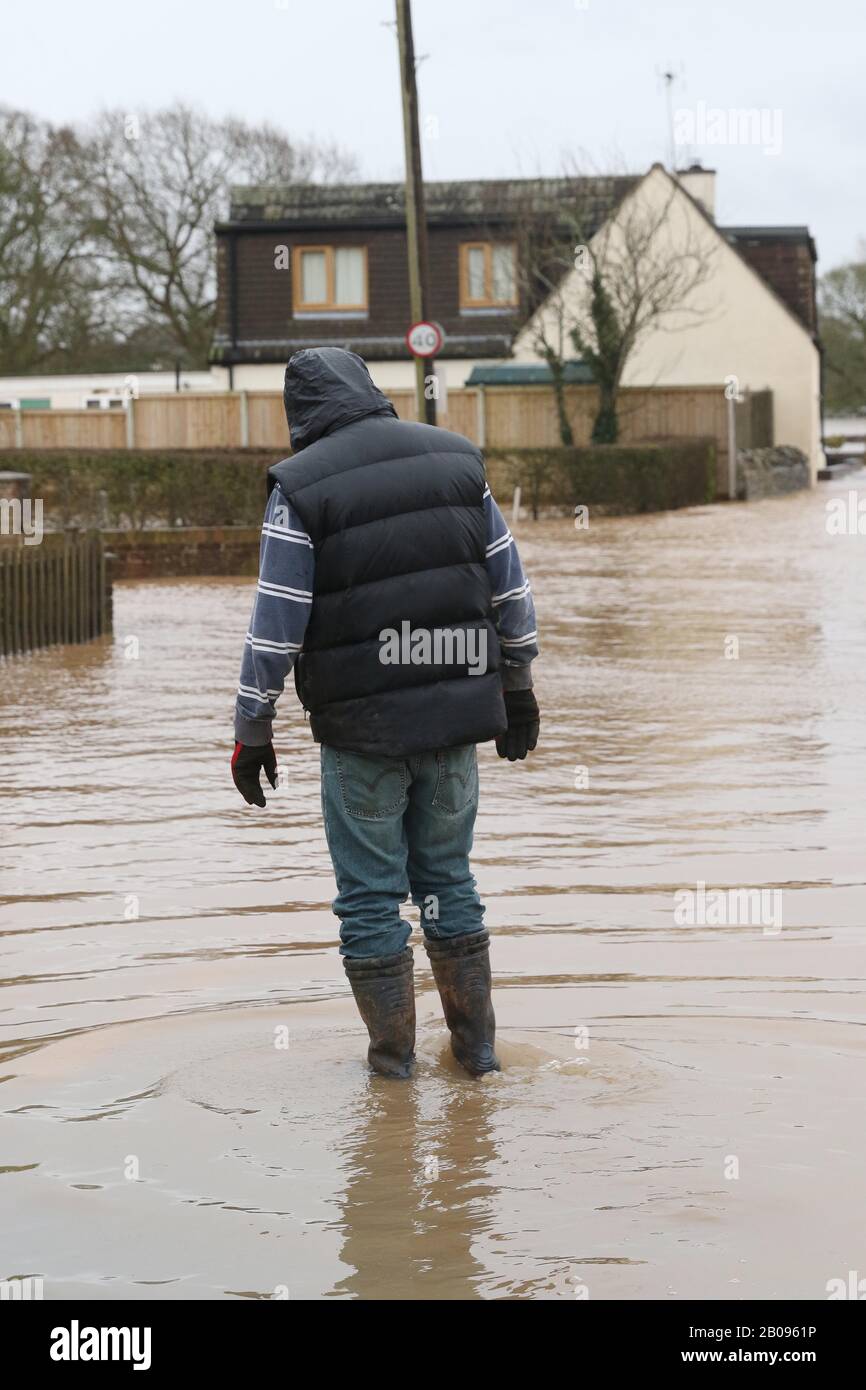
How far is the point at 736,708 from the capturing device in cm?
1127

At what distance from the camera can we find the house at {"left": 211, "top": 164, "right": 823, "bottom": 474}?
39094 millimetres

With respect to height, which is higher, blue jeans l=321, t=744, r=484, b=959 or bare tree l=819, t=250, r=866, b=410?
bare tree l=819, t=250, r=866, b=410

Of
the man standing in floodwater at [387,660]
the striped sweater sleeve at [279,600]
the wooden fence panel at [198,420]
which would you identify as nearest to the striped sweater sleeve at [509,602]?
the man standing in floodwater at [387,660]

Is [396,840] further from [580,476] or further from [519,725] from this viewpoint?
[580,476]

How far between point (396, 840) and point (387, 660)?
1.46 feet

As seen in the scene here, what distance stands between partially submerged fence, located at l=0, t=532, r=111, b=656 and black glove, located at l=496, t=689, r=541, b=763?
388 inches

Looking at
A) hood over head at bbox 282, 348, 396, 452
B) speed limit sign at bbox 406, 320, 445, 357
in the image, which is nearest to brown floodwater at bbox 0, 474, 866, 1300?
hood over head at bbox 282, 348, 396, 452

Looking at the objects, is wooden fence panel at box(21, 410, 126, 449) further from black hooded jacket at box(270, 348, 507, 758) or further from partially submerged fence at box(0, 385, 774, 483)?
black hooded jacket at box(270, 348, 507, 758)

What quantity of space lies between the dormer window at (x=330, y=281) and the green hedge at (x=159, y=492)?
16.2 meters

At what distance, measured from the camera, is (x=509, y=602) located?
192 inches
